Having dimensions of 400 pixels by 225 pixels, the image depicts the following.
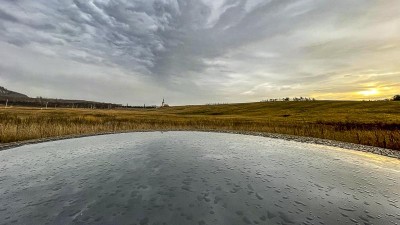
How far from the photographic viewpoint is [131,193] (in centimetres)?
1020

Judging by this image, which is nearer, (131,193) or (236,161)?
(131,193)

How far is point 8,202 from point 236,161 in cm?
1256

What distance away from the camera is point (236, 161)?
16.6 m

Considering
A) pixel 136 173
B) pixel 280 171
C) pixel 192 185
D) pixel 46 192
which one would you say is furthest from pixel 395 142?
pixel 46 192

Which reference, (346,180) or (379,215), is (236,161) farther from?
(379,215)

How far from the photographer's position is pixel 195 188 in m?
11.0

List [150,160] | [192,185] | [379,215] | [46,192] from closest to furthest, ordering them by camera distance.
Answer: [379,215]
[46,192]
[192,185]
[150,160]

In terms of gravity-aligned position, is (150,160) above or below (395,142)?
below

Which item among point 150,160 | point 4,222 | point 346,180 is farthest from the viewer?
point 150,160

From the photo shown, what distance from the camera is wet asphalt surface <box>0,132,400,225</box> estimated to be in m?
8.20

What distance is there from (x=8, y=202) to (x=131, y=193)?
4.58 m

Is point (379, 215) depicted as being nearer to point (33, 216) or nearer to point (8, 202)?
point (33, 216)

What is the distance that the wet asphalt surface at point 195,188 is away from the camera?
8.20 meters

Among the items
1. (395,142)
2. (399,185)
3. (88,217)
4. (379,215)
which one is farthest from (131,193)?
(395,142)
